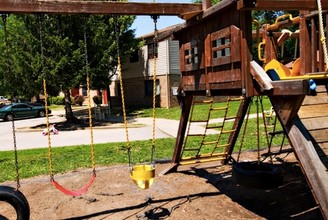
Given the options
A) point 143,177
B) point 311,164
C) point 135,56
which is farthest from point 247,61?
point 135,56

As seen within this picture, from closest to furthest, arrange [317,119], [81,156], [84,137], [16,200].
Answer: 1. [16,200]
2. [317,119]
3. [81,156]
4. [84,137]

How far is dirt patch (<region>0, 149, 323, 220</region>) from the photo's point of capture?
571cm

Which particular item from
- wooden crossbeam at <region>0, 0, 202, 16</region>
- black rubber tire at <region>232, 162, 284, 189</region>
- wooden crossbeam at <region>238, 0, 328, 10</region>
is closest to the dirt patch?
black rubber tire at <region>232, 162, 284, 189</region>

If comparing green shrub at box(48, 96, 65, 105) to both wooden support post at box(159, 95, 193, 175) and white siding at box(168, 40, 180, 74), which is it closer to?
white siding at box(168, 40, 180, 74)

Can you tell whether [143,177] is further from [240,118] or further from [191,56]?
[240,118]

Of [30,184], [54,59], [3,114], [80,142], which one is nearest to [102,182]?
[30,184]

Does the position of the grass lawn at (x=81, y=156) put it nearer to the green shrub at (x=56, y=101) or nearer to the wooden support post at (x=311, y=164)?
the wooden support post at (x=311, y=164)

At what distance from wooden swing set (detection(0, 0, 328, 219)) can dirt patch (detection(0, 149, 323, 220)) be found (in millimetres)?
977

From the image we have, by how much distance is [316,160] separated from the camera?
3902 millimetres

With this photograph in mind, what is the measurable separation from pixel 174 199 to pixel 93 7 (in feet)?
11.6

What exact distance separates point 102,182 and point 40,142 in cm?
899

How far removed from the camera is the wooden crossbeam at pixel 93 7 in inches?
190

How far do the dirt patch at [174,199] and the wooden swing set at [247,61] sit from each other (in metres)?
0.98

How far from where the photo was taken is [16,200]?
4809 millimetres
